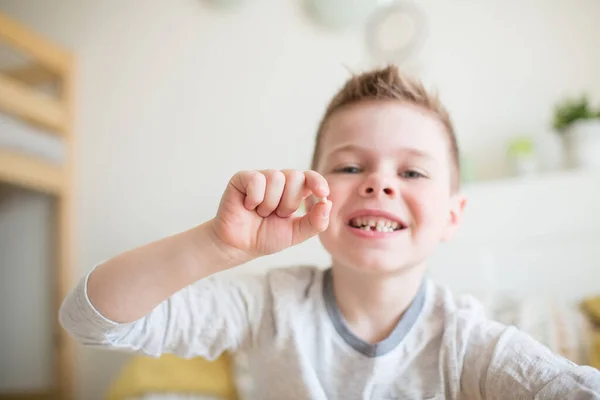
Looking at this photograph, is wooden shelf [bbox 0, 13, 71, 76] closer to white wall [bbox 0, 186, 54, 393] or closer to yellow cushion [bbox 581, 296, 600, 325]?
white wall [bbox 0, 186, 54, 393]

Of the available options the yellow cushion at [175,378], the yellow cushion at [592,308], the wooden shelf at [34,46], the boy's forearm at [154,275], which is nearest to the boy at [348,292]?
the boy's forearm at [154,275]

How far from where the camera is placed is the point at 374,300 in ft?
1.86

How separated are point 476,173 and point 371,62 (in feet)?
1.34

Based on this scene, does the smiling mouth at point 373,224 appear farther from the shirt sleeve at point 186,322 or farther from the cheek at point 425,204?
the shirt sleeve at point 186,322

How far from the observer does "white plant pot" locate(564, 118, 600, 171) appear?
1076 millimetres

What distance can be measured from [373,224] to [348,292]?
0.12 m

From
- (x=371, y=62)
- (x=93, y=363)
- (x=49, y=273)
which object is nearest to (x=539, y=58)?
(x=371, y=62)

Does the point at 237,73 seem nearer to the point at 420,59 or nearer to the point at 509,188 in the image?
the point at 420,59

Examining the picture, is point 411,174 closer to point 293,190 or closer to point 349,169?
point 349,169

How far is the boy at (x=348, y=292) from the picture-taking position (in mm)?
431

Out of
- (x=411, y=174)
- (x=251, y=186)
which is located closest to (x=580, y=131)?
(x=411, y=174)

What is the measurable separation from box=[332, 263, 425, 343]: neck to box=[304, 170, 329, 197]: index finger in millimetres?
197

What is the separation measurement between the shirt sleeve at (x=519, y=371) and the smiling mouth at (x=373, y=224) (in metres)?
0.16

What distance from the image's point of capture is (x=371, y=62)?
48.8 inches
